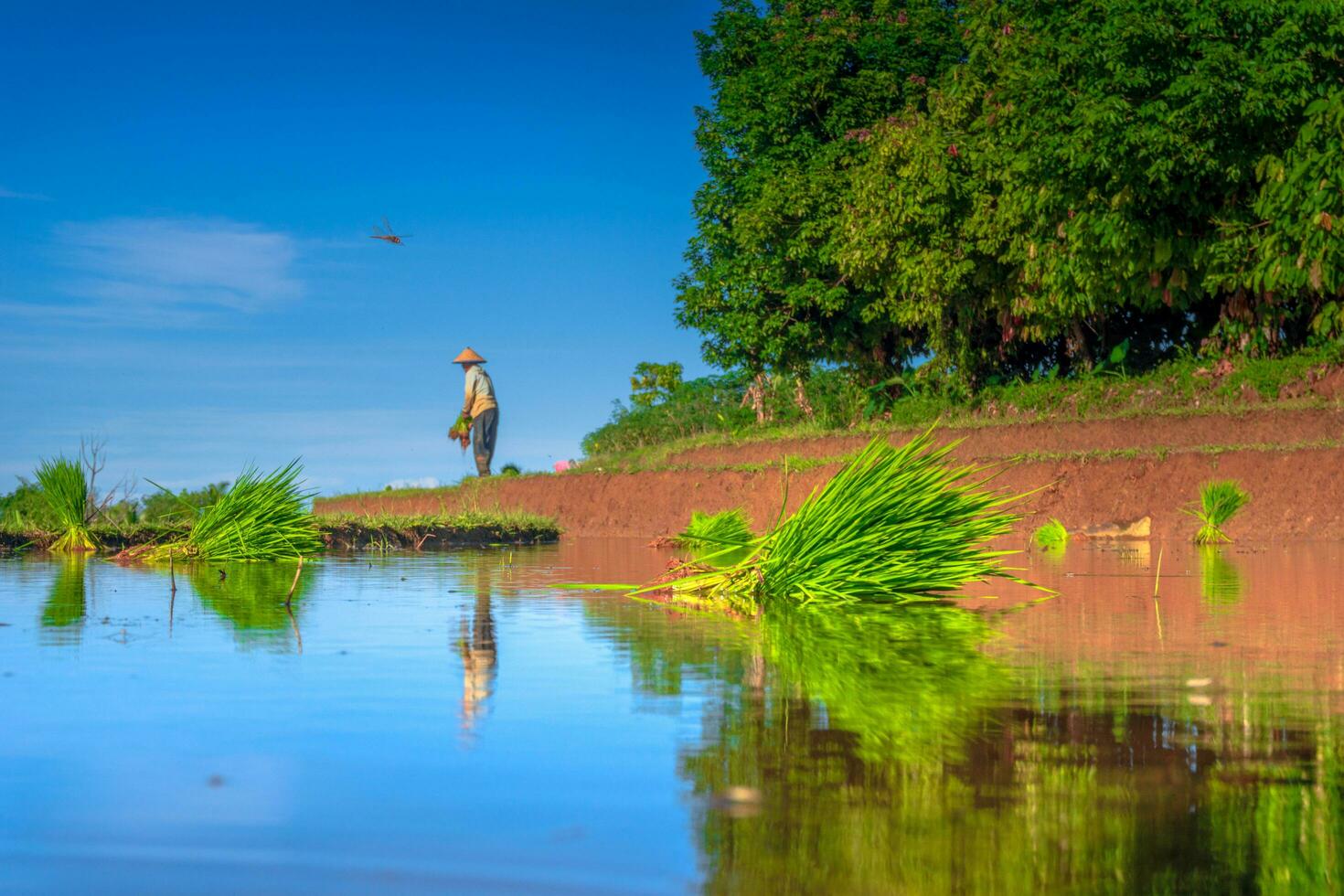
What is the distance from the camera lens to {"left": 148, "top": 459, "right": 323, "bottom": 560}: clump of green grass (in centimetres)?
1156

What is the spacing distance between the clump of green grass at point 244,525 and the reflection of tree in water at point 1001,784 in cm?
875

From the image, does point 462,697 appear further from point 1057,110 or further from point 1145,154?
point 1057,110

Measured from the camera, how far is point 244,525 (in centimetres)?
1156

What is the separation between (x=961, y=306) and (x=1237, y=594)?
22965 millimetres

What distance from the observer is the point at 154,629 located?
520 cm

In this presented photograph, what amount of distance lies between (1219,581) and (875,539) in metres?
2.90

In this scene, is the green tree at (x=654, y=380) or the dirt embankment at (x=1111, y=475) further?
the green tree at (x=654, y=380)

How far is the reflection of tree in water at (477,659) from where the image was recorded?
3.10 m

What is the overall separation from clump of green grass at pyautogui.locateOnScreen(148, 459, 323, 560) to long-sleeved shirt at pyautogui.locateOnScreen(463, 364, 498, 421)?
21733 millimetres

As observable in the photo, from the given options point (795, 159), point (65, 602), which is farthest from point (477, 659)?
point (795, 159)

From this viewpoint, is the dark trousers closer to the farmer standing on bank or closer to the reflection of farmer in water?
the farmer standing on bank

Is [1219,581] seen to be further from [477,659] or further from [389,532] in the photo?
[389,532]

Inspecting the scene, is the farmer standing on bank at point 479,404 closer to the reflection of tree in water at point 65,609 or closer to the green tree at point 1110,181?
the green tree at point 1110,181

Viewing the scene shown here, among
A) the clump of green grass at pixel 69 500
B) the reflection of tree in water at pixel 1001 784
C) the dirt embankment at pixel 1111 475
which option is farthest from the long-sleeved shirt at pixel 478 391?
the reflection of tree in water at pixel 1001 784
